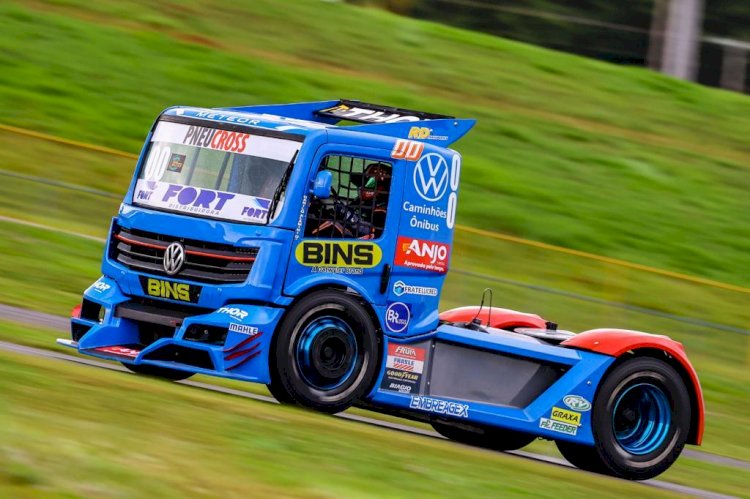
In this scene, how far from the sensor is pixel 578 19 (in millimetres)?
46219

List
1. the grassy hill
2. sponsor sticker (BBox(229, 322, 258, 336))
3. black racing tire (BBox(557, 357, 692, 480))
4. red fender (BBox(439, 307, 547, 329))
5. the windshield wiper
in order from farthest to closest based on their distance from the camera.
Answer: the grassy hill < red fender (BBox(439, 307, 547, 329)) < black racing tire (BBox(557, 357, 692, 480)) < the windshield wiper < sponsor sticker (BBox(229, 322, 258, 336))

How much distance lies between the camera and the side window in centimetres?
1174

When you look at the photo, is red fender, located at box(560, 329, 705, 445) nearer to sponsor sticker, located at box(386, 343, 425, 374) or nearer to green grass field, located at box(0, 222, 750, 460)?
sponsor sticker, located at box(386, 343, 425, 374)

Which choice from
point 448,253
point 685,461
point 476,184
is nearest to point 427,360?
point 448,253

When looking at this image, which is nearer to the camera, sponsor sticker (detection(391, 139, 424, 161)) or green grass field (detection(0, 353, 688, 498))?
green grass field (detection(0, 353, 688, 498))

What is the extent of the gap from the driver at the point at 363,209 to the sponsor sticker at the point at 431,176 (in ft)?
0.93

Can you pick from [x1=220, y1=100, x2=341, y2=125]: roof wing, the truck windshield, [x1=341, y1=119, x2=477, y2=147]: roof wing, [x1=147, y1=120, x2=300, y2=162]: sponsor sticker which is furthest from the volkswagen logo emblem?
[x1=220, y1=100, x2=341, y2=125]: roof wing

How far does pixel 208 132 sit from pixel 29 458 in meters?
4.95

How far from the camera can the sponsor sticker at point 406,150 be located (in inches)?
472

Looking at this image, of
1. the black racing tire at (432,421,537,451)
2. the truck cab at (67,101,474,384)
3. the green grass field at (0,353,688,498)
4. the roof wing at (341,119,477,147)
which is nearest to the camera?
the green grass field at (0,353,688,498)

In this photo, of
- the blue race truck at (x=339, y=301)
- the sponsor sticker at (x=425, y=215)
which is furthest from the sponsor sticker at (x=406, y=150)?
the sponsor sticker at (x=425, y=215)

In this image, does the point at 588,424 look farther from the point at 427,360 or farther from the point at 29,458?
the point at 29,458

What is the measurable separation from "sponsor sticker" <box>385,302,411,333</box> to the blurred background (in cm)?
121

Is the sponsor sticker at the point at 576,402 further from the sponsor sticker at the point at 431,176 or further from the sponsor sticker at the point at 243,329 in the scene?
the sponsor sticker at the point at 243,329
